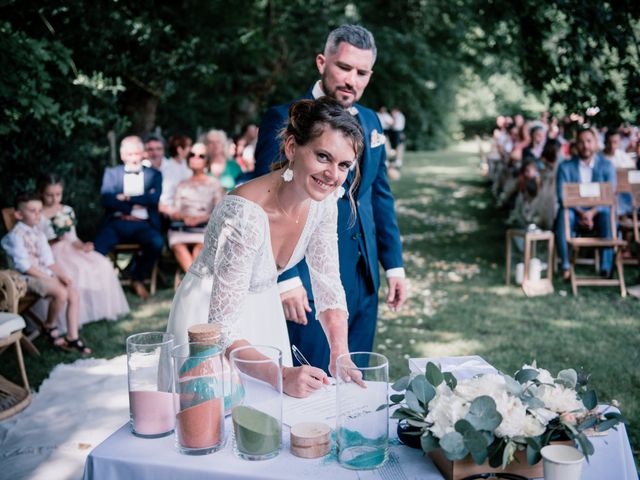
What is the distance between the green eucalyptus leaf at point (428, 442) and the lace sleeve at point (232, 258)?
0.73 meters

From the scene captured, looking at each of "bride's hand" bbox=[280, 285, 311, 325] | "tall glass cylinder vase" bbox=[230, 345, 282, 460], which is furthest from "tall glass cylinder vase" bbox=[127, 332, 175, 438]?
"bride's hand" bbox=[280, 285, 311, 325]

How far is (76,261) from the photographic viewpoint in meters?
6.00

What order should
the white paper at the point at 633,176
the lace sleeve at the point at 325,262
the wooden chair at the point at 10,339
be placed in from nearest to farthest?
the lace sleeve at the point at 325,262, the wooden chair at the point at 10,339, the white paper at the point at 633,176

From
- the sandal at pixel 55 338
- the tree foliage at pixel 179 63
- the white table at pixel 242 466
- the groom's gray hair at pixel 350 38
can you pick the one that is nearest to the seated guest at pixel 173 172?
the tree foliage at pixel 179 63

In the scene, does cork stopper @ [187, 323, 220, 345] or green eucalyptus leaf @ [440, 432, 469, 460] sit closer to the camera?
green eucalyptus leaf @ [440, 432, 469, 460]

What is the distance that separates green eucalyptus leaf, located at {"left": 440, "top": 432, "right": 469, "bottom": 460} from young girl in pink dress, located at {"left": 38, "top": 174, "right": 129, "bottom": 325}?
5.01 meters

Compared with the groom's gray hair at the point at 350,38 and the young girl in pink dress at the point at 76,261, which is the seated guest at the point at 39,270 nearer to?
the young girl in pink dress at the point at 76,261

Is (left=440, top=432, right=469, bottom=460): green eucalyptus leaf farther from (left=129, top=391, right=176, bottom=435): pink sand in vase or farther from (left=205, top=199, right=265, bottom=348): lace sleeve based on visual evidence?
(left=205, top=199, right=265, bottom=348): lace sleeve

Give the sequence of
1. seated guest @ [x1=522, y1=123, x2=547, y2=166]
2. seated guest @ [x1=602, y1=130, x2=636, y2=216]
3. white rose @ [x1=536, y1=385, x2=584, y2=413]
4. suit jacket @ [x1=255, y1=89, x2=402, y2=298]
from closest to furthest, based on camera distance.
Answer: white rose @ [x1=536, y1=385, x2=584, y2=413] < suit jacket @ [x1=255, y1=89, x2=402, y2=298] < seated guest @ [x1=602, y1=130, x2=636, y2=216] < seated guest @ [x1=522, y1=123, x2=547, y2=166]

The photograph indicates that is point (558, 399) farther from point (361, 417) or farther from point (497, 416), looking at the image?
point (361, 417)

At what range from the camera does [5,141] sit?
8.24 m

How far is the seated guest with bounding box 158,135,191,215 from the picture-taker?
7.77m

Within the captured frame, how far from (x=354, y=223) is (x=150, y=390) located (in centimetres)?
160

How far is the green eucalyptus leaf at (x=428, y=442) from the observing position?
5.00ft
